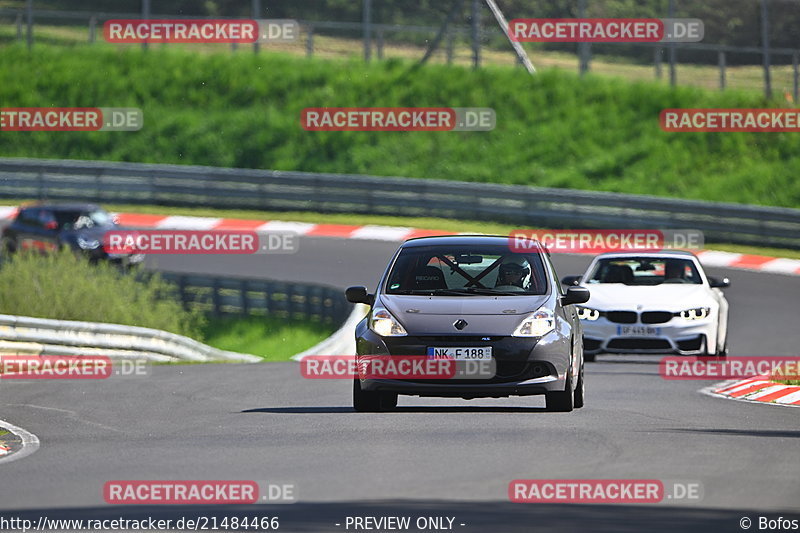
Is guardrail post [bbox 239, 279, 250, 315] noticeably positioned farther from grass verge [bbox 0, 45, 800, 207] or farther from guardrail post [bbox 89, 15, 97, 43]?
guardrail post [bbox 89, 15, 97, 43]

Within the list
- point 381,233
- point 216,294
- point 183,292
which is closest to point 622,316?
point 216,294

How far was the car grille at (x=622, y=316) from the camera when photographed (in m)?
17.8

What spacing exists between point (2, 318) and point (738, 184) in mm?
23245

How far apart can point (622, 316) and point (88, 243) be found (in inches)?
558

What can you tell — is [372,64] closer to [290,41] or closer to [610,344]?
[290,41]

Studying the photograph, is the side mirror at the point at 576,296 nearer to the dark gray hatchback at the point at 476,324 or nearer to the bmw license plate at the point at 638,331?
the dark gray hatchback at the point at 476,324

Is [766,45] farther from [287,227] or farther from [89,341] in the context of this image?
[89,341]

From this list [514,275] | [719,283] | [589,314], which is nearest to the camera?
[514,275]

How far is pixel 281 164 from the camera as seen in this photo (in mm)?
41375

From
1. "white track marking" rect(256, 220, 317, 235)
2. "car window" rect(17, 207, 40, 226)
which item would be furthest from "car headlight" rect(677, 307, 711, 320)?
"white track marking" rect(256, 220, 317, 235)

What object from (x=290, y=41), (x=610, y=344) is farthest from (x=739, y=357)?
(x=290, y=41)

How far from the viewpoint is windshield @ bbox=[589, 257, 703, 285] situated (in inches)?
745

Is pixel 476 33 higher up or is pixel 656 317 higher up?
pixel 476 33

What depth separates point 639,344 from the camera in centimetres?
1775
